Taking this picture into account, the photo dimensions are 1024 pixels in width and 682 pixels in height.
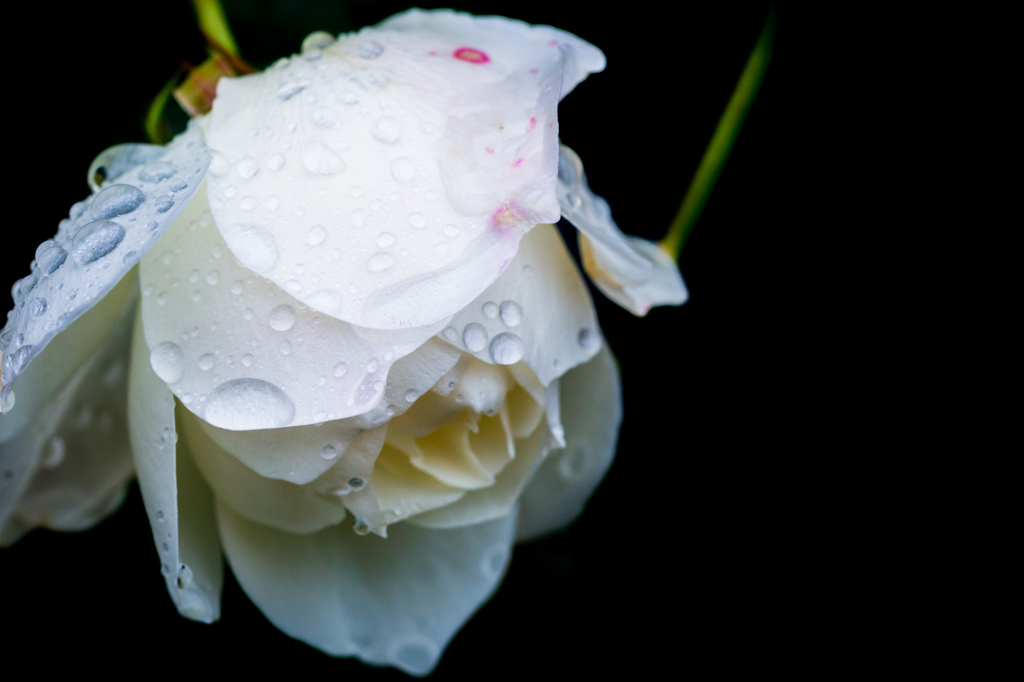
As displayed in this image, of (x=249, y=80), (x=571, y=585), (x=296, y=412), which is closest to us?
(x=296, y=412)

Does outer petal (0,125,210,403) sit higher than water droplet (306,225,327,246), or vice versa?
outer petal (0,125,210,403)

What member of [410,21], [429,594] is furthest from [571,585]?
[410,21]

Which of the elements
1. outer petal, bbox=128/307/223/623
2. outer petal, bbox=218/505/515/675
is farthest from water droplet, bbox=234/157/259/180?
outer petal, bbox=218/505/515/675

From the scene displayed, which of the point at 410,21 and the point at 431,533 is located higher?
the point at 410,21

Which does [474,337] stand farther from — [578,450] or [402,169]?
[578,450]

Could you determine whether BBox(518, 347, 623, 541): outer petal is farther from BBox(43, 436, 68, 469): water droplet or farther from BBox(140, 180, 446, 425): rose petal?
BBox(43, 436, 68, 469): water droplet

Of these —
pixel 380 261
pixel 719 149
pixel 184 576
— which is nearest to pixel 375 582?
pixel 184 576

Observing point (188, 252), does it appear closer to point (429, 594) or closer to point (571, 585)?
point (429, 594)
